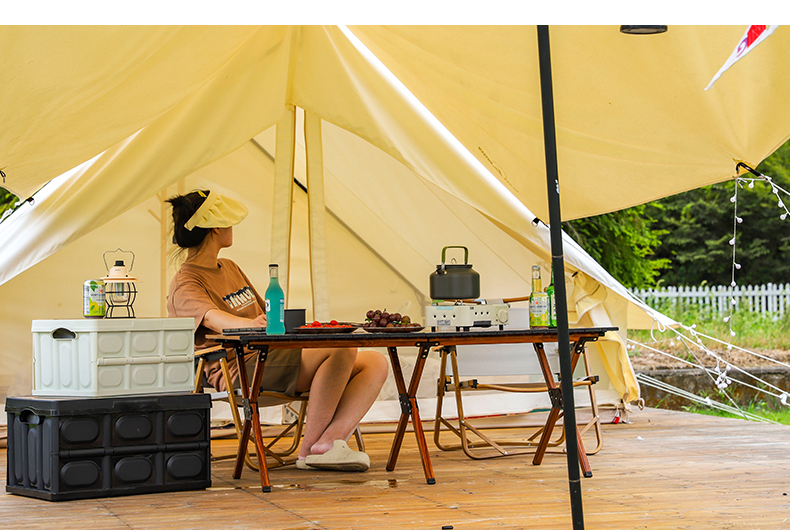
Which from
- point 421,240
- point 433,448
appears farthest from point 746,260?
point 433,448

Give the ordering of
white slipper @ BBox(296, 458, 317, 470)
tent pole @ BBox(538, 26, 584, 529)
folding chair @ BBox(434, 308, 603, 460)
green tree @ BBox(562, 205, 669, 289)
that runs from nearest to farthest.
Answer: tent pole @ BBox(538, 26, 584, 529)
white slipper @ BBox(296, 458, 317, 470)
folding chair @ BBox(434, 308, 603, 460)
green tree @ BBox(562, 205, 669, 289)

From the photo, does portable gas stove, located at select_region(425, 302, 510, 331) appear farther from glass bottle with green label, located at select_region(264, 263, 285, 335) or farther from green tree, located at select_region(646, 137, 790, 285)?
green tree, located at select_region(646, 137, 790, 285)

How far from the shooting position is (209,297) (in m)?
3.60

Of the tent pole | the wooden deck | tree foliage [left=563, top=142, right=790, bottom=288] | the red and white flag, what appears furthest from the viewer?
tree foliage [left=563, top=142, right=790, bottom=288]

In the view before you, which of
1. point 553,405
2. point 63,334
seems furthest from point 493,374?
point 63,334

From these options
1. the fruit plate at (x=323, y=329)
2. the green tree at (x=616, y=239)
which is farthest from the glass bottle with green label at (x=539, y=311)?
the green tree at (x=616, y=239)

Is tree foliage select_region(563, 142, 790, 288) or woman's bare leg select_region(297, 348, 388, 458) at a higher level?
tree foliage select_region(563, 142, 790, 288)

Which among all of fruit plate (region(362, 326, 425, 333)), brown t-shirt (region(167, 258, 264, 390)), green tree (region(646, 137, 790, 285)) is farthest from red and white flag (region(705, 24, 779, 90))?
green tree (region(646, 137, 790, 285))

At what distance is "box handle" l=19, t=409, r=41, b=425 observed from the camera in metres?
2.97

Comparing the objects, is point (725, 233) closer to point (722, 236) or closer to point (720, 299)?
point (722, 236)

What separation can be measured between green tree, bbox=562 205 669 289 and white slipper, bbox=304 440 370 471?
5375 millimetres

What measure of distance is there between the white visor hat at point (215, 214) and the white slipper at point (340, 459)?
1.04 metres

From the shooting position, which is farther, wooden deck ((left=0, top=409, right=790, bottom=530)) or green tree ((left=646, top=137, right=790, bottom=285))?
green tree ((left=646, top=137, right=790, bottom=285))

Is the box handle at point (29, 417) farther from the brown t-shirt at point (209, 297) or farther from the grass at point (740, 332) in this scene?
the grass at point (740, 332)
